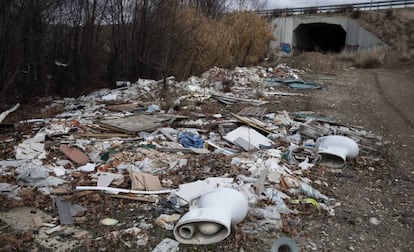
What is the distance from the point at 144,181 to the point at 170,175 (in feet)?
1.25

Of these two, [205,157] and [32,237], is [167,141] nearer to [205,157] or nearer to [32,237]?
[205,157]

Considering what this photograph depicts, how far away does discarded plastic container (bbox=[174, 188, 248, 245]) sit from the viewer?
2842 millimetres

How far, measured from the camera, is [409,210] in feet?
12.7

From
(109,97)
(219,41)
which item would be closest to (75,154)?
(109,97)

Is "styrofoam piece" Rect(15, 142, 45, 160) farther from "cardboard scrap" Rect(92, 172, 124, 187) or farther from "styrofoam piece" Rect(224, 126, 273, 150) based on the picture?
"styrofoam piece" Rect(224, 126, 273, 150)

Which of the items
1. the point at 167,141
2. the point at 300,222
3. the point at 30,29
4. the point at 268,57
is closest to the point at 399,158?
the point at 300,222

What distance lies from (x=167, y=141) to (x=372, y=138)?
3383mm

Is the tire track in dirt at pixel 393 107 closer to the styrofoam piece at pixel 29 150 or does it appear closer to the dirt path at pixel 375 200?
the dirt path at pixel 375 200

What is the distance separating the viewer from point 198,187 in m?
3.91

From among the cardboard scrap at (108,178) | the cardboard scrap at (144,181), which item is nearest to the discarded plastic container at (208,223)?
the cardboard scrap at (144,181)

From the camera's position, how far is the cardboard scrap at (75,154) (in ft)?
15.6

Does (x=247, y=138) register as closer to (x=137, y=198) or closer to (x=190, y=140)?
(x=190, y=140)

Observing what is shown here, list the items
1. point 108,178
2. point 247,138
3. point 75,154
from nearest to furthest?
1. point 108,178
2. point 75,154
3. point 247,138

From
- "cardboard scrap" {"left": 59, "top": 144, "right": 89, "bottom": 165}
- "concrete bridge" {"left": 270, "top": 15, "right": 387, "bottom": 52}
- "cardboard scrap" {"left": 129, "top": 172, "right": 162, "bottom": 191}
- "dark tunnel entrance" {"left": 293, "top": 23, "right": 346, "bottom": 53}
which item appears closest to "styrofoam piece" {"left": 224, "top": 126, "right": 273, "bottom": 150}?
"cardboard scrap" {"left": 129, "top": 172, "right": 162, "bottom": 191}
